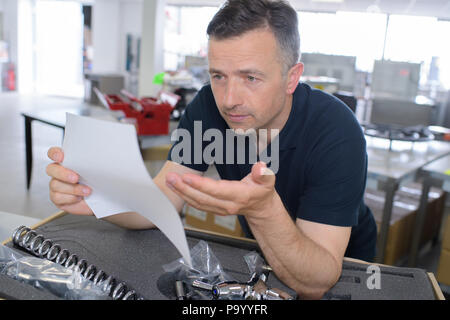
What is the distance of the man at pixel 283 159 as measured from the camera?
740 millimetres

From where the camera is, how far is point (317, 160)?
96 cm

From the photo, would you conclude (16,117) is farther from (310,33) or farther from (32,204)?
(310,33)

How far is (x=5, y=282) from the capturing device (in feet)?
2.07

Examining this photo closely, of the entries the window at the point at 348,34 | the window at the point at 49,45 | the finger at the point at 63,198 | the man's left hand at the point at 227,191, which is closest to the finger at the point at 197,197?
the man's left hand at the point at 227,191

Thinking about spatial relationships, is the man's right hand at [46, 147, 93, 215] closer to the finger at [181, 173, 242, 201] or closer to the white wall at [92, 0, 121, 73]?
the finger at [181, 173, 242, 201]

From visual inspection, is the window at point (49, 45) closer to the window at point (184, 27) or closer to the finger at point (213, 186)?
the window at point (184, 27)

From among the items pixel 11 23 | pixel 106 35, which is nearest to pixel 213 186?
pixel 106 35

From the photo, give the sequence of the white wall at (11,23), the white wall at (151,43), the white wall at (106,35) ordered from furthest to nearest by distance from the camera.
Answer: the white wall at (11,23)
the white wall at (106,35)
the white wall at (151,43)

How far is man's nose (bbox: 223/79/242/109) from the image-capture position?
2.93ft

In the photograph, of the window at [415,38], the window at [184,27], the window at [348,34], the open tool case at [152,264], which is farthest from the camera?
the window at [184,27]

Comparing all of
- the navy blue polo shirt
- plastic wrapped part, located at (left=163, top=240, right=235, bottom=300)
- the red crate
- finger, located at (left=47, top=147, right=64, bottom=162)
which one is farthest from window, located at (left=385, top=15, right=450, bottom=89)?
finger, located at (left=47, top=147, right=64, bottom=162)

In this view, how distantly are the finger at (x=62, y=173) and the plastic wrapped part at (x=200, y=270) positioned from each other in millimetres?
243

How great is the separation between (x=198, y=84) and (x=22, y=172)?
217 centimetres

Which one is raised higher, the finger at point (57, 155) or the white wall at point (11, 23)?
the white wall at point (11, 23)
